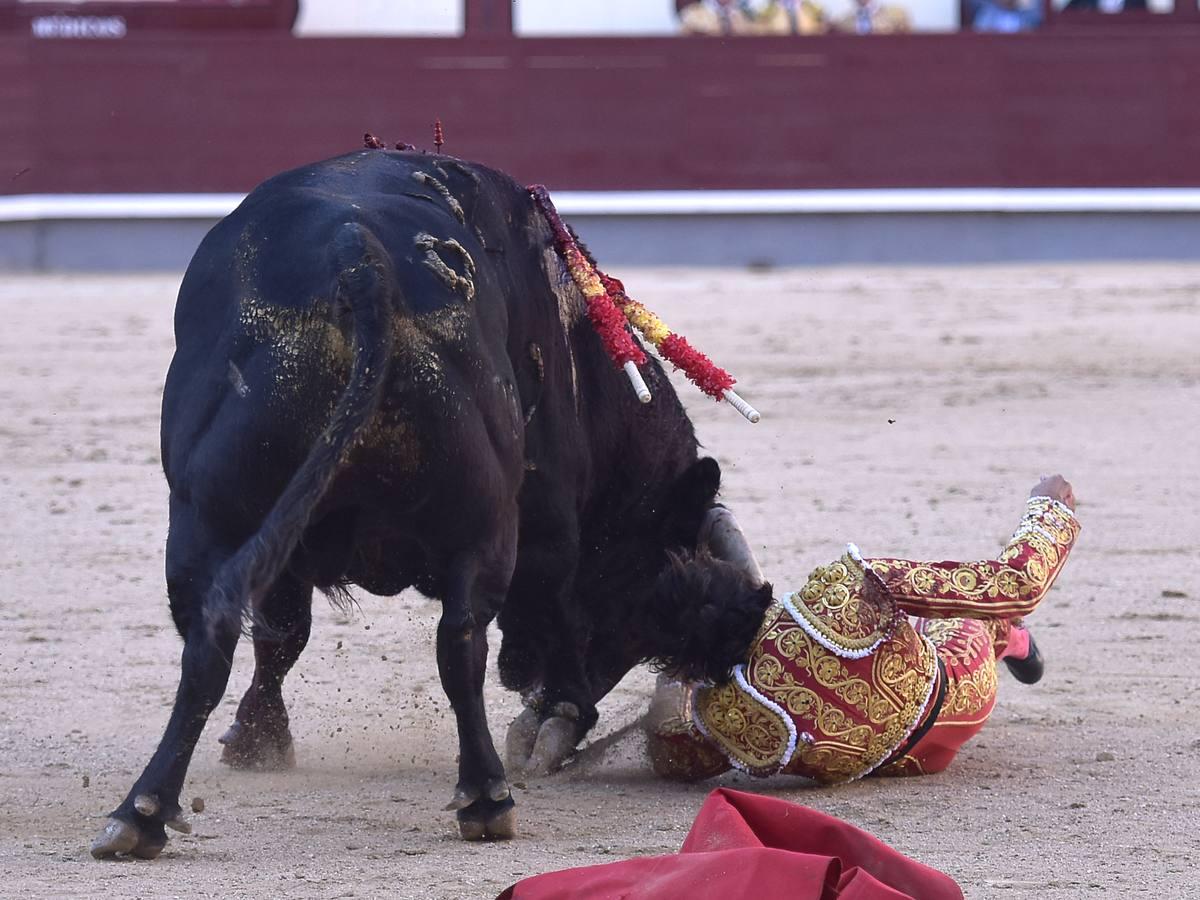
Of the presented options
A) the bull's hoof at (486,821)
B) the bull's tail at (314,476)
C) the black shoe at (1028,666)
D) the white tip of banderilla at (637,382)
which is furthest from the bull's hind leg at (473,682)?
the black shoe at (1028,666)

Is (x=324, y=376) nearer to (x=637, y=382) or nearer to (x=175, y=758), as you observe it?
(x=175, y=758)

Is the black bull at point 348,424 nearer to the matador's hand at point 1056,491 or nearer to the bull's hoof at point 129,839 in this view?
the bull's hoof at point 129,839

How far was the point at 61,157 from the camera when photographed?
34.6 feet

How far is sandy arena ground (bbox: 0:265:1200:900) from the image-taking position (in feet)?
8.00

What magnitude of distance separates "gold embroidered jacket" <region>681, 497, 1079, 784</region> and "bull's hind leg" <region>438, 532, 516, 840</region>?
40 centimetres

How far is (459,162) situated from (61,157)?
8.21 metres

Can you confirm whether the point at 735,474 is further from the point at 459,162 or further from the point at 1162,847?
the point at 1162,847

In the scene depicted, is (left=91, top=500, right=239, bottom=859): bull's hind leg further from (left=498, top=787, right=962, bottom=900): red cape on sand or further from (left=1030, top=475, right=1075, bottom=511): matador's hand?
(left=1030, top=475, right=1075, bottom=511): matador's hand

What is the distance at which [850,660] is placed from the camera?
2.68m

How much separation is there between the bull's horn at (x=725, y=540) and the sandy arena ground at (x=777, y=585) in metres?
0.32

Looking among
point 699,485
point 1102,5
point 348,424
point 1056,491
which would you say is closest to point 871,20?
point 1102,5

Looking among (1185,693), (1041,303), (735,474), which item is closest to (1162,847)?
(1185,693)

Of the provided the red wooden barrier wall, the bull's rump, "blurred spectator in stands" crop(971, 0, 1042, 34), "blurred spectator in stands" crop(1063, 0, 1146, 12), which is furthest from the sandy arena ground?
"blurred spectator in stands" crop(1063, 0, 1146, 12)

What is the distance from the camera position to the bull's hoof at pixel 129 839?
231cm
